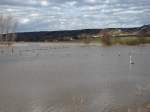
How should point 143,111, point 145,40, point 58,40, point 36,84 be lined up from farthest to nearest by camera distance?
point 58,40, point 145,40, point 36,84, point 143,111

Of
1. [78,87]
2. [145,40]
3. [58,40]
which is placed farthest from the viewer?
[58,40]

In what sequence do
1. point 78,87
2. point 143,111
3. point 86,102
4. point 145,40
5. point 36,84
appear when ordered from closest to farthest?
1. point 143,111
2. point 86,102
3. point 78,87
4. point 36,84
5. point 145,40

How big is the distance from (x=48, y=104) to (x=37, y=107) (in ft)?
3.32

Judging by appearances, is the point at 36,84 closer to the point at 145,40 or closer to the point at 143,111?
the point at 143,111

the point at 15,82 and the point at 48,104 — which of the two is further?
the point at 15,82

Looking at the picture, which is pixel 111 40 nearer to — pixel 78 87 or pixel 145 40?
pixel 145 40

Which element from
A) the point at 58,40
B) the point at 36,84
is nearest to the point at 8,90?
the point at 36,84

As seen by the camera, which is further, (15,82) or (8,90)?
(15,82)

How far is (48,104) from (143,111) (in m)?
5.19

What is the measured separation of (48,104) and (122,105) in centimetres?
397

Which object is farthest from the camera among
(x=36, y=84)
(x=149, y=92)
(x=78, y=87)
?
(x=36, y=84)

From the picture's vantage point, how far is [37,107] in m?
19.0

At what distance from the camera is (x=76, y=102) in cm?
2061

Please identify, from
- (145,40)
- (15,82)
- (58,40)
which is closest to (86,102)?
(15,82)
